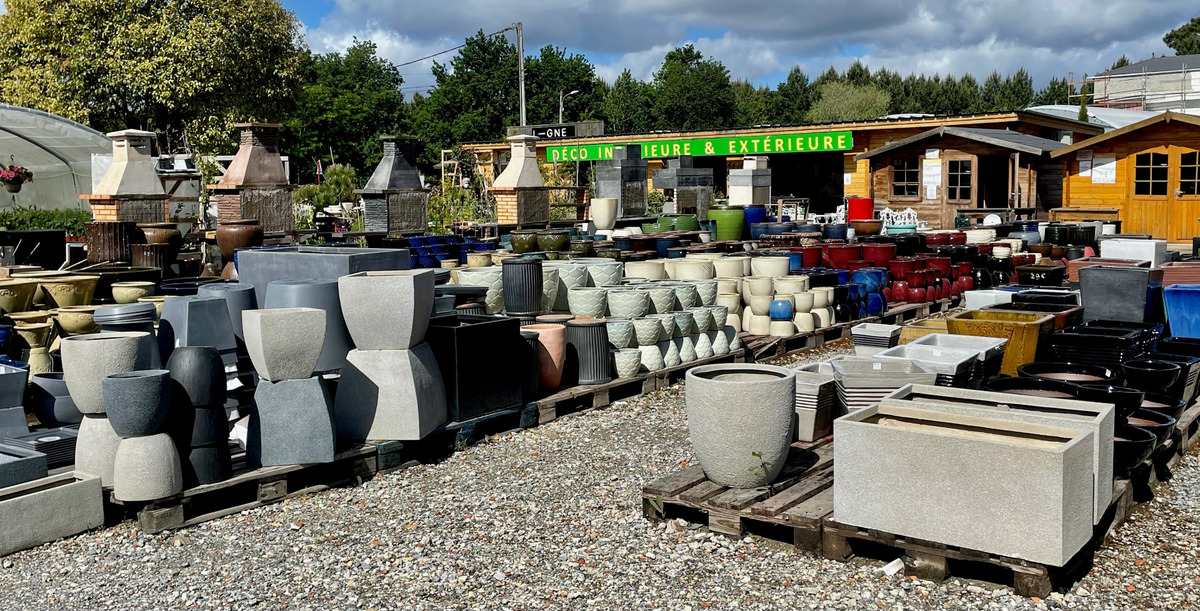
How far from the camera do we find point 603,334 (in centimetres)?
901

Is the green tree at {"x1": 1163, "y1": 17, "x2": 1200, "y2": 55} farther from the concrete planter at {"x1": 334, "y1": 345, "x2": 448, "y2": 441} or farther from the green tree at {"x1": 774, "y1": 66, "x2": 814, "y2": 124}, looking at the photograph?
the concrete planter at {"x1": 334, "y1": 345, "x2": 448, "y2": 441}

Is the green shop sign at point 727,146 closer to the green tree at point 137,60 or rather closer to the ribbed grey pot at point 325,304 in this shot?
the green tree at point 137,60

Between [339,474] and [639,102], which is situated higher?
[639,102]

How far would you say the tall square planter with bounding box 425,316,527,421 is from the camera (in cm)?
750

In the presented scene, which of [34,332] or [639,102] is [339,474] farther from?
[639,102]

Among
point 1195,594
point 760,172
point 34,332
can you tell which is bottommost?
point 1195,594

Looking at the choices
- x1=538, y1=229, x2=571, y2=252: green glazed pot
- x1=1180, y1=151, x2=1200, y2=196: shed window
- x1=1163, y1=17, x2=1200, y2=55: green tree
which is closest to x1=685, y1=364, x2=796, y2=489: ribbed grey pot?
x1=538, y1=229, x2=571, y2=252: green glazed pot

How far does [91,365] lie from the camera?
5.87 metres

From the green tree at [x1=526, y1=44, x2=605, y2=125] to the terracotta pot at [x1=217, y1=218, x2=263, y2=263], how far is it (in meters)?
57.9

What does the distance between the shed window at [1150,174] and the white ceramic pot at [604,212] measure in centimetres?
1180

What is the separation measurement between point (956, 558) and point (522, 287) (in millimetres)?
5283

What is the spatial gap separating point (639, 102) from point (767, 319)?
6798 centimetres

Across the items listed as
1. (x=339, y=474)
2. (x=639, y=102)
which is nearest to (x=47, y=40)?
(x=339, y=474)

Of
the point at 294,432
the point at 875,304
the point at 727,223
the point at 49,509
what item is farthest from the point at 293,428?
the point at 727,223
